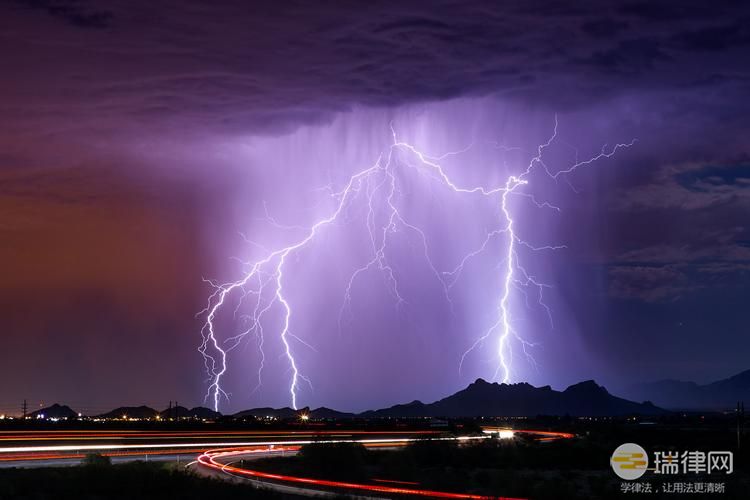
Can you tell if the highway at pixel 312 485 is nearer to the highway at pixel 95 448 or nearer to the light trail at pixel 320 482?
the light trail at pixel 320 482

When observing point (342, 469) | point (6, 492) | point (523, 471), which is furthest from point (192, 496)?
point (523, 471)

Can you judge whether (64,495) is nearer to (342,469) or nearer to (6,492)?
(6,492)

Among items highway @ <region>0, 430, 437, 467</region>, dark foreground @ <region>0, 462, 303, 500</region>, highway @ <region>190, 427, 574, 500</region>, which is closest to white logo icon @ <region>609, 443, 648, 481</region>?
highway @ <region>190, 427, 574, 500</region>

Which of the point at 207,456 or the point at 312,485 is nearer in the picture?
the point at 312,485

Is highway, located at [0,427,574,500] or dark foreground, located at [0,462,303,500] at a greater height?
dark foreground, located at [0,462,303,500]

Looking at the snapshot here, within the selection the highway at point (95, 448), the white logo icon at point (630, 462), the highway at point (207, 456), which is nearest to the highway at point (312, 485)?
the highway at point (207, 456)

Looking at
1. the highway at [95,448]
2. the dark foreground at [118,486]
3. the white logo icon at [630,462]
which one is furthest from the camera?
the highway at [95,448]

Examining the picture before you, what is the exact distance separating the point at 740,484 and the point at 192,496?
16458 mm

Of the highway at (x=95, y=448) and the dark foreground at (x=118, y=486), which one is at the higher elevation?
the dark foreground at (x=118, y=486)

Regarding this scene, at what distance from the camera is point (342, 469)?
37.0m

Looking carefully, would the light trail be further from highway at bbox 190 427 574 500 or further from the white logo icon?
the white logo icon

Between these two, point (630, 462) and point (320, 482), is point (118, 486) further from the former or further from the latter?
point (630, 462)

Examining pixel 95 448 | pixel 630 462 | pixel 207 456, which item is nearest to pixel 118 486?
pixel 207 456

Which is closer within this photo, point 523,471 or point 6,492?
point 6,492
